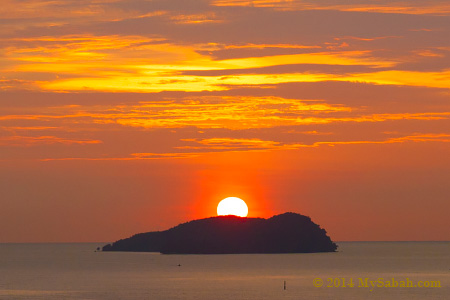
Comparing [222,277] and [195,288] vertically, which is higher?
[222,277]

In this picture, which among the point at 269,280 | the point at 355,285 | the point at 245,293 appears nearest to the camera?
the point at 245,293

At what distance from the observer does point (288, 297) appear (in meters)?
136

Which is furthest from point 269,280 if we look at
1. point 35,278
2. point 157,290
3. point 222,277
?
point 35,278

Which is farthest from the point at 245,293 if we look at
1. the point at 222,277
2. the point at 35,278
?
the point at 35,278

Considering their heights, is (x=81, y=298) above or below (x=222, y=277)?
below

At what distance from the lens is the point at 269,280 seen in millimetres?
179500

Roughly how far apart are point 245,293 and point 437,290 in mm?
33513

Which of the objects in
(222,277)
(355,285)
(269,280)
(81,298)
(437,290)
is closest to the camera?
(81,298)

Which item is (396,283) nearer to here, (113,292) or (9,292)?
(113,292)

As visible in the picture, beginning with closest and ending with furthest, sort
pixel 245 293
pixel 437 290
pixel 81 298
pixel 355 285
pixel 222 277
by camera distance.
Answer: pixel 81 298, pixel 245 293, pixel 437 290, pixel 355 285, pixel 222 277

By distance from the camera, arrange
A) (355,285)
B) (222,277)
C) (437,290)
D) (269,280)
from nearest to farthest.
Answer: (437,290) < (355,285) < (269,280) < (222,277)

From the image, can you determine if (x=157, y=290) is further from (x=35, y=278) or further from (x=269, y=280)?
(x=35, y=278)

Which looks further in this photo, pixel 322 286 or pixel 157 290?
pixel 322 286

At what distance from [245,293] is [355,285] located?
29.1 metres
